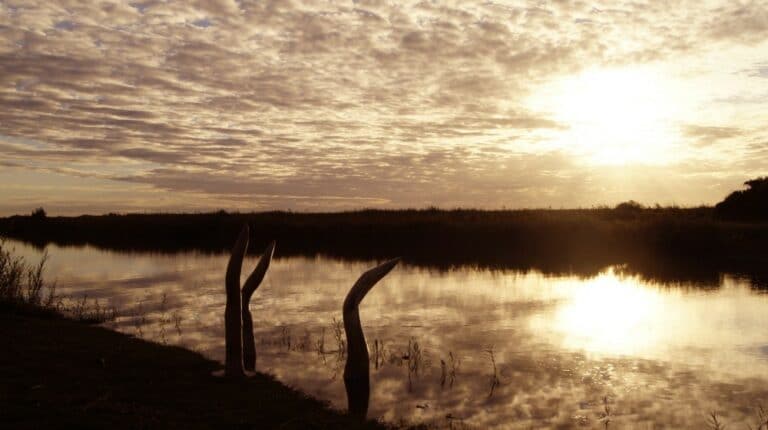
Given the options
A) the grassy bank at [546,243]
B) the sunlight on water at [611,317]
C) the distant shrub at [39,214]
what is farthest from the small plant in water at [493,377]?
the distant shrub at [39,214]

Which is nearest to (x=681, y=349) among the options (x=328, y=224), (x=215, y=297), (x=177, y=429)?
(x=177, y=429)

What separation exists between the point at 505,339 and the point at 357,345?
6994 millimetres

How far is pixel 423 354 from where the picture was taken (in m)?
15.5

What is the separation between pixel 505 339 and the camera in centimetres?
1741

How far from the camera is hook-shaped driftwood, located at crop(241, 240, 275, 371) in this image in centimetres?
1281

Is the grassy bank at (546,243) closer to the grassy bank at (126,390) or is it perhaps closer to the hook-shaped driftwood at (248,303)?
the grassy bank at (126,390)

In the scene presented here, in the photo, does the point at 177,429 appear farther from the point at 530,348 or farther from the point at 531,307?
the point at 531,307

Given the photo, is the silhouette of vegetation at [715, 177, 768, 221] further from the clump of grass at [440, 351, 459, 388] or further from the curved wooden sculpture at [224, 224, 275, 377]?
the curved wooden sculpture at [224, 224, 275, 377]

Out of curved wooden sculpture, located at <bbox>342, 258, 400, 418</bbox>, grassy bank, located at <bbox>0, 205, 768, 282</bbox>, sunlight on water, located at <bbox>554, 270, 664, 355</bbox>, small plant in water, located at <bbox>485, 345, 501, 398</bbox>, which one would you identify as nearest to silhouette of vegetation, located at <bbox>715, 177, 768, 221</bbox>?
grassy bank, located at <bbox>0, 205, 768, 282</bbox>

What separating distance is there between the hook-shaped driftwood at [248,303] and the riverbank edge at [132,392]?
48 centimetres

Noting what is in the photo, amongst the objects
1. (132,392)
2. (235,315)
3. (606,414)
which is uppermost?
(235,315)

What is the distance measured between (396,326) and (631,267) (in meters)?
21.4

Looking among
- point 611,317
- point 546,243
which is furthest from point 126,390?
point 546,243

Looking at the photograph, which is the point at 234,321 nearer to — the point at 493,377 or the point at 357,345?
the point at 357,345
